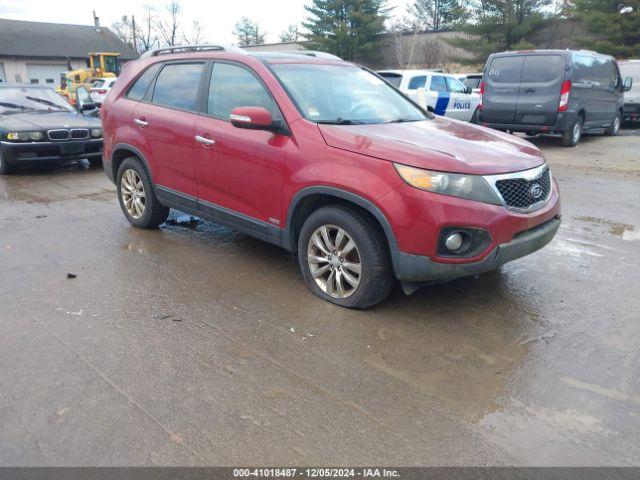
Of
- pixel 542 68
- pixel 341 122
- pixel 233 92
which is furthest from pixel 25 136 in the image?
pixel 542 68

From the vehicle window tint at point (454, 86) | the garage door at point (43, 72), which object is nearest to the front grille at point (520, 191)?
the vehicle window tint at point (454, 86)

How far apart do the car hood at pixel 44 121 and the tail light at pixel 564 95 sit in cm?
933

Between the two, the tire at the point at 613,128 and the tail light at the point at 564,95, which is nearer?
the tail light at the point at 564,95

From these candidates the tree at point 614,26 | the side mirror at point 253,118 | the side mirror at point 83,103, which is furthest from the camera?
the tree at point 614,26

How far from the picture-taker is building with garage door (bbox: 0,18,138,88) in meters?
49.5

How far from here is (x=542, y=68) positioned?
11430 millimetres

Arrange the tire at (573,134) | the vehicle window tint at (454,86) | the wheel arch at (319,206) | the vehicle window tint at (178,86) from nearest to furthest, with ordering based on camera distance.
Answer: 1. the wheel arch at (319,206)
2. the vehicle window tint at (178,86)
3. the tire at (573,134)
4. the vehicle window tint at (454,86)

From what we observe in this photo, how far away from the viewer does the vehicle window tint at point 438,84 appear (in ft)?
48.1

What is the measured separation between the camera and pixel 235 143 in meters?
4.39

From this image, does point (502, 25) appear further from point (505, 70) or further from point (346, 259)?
point (346, 259)

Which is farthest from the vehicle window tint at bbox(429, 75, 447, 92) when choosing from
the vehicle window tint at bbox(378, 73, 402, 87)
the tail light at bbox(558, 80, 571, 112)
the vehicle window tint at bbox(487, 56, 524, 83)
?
the tail light at bbox(558, 80, 571, 112)

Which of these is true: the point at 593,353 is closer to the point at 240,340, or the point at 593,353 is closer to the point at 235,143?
the point at 240,340

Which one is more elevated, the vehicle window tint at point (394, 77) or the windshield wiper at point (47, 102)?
the vehicle window tint at point (394, 77)

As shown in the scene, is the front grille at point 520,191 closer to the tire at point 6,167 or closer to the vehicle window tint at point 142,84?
the vehicle window tint at point 142,84
